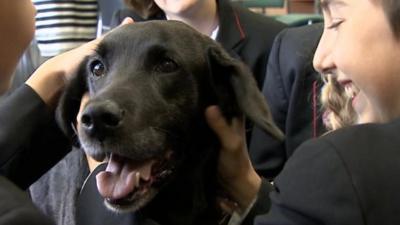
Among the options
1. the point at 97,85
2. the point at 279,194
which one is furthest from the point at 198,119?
the point at 279,194

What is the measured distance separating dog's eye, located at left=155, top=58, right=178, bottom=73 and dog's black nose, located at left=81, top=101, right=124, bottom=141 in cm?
19

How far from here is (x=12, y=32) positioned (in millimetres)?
887

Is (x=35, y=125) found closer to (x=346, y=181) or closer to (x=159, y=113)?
(x=159, y=113)

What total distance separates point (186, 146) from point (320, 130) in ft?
1.82

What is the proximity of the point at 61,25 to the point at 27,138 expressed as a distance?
72.2 inches

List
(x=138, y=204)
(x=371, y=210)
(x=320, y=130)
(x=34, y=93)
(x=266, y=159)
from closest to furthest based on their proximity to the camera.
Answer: (x=371, y=210), (x=138, y=204), (x=34, y=93), (x=320, y=130), (x=266, y=159)

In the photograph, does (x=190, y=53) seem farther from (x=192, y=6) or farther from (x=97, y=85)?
(x=192, y=6)

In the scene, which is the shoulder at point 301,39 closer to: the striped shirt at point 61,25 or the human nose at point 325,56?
the human nose at point 325,56

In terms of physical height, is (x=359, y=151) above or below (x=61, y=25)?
above

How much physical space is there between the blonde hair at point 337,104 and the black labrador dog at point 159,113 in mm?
229

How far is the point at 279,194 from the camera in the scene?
764 millimetres

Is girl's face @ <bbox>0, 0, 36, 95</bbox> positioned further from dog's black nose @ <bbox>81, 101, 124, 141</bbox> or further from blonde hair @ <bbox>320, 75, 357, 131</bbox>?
blonde hair @ <bbox>320, 75, 357, 131</bbox>

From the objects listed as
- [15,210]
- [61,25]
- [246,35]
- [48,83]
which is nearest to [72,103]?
[48,83]

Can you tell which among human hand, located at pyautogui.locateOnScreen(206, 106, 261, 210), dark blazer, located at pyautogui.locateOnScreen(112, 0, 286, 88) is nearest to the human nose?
human hand, located at pyautogui.locateOnScreen(206, 106, 261, 210)
